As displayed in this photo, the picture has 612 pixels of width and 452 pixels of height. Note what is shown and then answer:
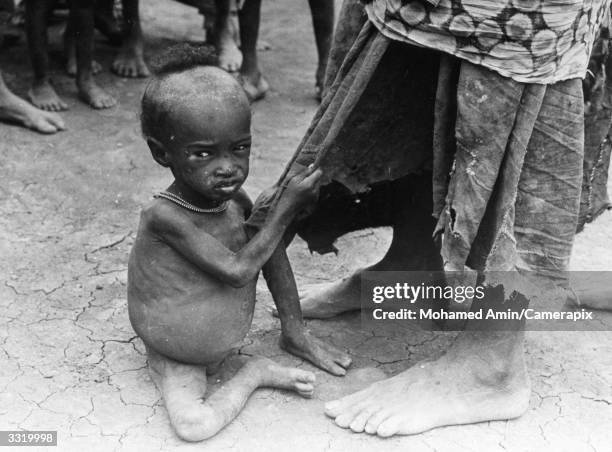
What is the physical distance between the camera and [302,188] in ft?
7.86

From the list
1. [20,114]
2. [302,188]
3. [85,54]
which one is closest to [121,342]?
[302,188]

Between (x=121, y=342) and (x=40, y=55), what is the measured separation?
2.30m

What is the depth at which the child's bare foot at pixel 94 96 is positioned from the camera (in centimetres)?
461

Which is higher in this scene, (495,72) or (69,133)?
(495,72)

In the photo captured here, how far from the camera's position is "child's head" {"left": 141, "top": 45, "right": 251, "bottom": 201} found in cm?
222

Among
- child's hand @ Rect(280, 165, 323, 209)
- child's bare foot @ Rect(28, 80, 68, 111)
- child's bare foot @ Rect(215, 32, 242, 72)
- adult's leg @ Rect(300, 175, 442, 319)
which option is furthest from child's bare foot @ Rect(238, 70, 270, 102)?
child's hand @ Rect(280, 165, 323, 209)

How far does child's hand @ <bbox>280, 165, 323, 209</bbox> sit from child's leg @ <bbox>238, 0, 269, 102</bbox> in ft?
8.13

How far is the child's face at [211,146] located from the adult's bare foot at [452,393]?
71cm

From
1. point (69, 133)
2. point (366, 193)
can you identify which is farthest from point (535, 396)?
point (69, 133)

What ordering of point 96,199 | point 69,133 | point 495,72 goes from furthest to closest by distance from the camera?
1. point 69,133
2. point 96,199
3. point 495,72

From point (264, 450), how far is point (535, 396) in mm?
845

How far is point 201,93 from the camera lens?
2.23 meters

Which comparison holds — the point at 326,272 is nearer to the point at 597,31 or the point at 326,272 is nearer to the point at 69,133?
the point at 597,31

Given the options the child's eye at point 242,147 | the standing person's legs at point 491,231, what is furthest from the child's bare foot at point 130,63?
the standing person's legs at point 491,231
